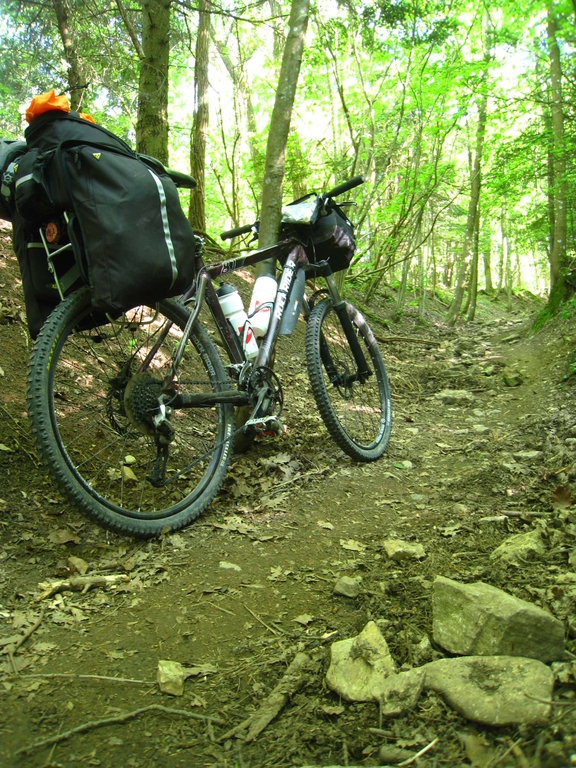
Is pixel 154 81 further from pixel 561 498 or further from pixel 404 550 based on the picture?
pixel 561 498

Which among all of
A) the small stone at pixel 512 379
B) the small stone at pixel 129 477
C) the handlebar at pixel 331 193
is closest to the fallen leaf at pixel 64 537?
the small stone at pixel 129 477

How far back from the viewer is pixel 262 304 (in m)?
3.29

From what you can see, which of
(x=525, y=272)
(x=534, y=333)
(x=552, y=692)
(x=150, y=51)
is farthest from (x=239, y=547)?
(x=525, y=272)

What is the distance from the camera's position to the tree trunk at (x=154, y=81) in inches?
187

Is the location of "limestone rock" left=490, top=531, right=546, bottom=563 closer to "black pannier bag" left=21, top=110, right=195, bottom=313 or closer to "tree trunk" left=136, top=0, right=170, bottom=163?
"black pannier bag" left=21, top=110, right=195, bottom=313

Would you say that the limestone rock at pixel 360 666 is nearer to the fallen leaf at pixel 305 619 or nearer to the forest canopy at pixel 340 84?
the fallen leaf at pixel 305 619

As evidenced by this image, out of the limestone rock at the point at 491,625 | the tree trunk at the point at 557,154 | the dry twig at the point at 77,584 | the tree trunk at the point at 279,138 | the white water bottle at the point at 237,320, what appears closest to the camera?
the limestone rock at the point at 491,625

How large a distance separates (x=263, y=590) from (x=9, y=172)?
208 cm

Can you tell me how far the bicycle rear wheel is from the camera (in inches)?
87.7

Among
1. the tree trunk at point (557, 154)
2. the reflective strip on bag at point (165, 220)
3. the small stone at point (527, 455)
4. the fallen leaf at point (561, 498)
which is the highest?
the tree trunk at point (557, 154)

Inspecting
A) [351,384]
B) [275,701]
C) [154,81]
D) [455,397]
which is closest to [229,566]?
[275,701]

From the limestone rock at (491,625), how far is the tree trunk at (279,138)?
2588 millimetres

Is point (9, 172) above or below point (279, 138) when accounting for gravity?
below

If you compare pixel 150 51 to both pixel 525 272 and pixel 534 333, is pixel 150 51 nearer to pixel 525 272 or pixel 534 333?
pixel 534 333
